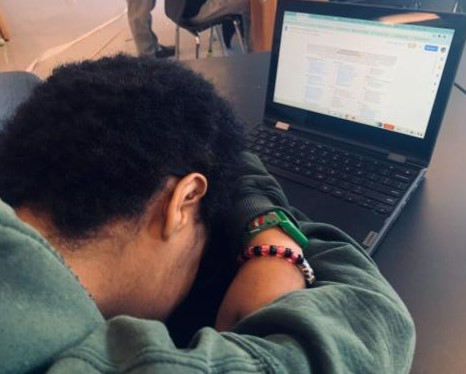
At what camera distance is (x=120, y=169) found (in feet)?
1.35

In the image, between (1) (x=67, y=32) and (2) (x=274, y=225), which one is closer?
(2) (x=274, y=225)

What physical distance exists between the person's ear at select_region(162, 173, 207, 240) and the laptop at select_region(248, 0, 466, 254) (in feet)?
0.82

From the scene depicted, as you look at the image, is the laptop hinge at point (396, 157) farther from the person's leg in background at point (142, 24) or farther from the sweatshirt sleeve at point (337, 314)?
the person's leg in background at point (142, 24)

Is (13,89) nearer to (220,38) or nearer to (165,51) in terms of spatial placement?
(165,51)

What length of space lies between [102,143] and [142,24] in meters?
2.46

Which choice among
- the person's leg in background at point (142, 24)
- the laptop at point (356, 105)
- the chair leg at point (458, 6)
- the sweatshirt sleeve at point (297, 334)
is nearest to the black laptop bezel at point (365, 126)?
the laptop at point (356, 105)

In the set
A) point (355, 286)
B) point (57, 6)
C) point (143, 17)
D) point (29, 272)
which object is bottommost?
A: point (57, 6)

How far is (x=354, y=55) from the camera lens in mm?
782

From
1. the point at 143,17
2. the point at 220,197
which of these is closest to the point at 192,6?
the point at 143,17

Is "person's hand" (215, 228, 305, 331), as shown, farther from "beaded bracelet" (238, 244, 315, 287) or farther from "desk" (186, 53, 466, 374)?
"desk" (186, 53, 466, 374)

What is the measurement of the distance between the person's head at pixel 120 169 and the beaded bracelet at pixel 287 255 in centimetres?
8

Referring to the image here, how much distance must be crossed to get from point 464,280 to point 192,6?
6.33 feet

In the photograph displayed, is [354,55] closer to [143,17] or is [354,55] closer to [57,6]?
[143,17]

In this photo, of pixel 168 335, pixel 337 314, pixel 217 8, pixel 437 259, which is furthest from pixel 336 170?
pixel 217 8
